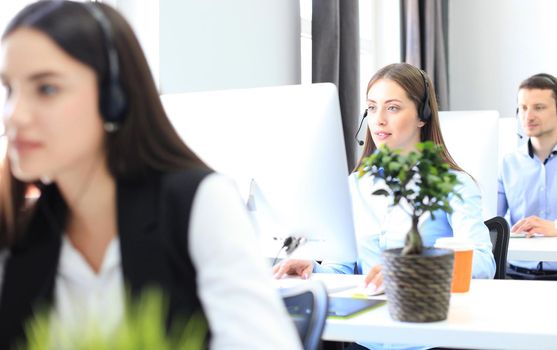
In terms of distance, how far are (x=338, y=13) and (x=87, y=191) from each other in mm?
3157

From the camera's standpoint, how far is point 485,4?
6.43 m

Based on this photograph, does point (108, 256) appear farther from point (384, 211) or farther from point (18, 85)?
point (384, 211)

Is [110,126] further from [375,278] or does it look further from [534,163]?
[534,163]

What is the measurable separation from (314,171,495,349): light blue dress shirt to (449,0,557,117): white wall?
14.8ft

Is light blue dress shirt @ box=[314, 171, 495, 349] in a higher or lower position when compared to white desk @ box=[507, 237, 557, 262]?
higher

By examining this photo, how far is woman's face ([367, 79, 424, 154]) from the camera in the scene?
2.12 meters

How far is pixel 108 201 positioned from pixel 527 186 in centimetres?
285

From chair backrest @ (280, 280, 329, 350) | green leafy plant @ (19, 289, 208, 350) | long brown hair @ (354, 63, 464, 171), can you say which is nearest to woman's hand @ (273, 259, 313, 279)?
long brown hair @ (354, 63, 464, 171)

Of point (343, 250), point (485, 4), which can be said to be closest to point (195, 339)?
point (343, 250)

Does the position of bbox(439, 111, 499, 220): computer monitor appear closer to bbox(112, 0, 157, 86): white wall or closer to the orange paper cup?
the orange paper cup

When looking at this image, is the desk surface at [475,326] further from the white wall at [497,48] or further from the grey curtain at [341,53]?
the white wall at [497,48]

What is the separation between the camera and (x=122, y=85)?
35.6 inches

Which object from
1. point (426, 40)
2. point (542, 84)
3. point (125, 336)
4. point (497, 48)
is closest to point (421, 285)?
point (125, 336)

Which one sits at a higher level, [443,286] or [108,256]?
[108,256]
